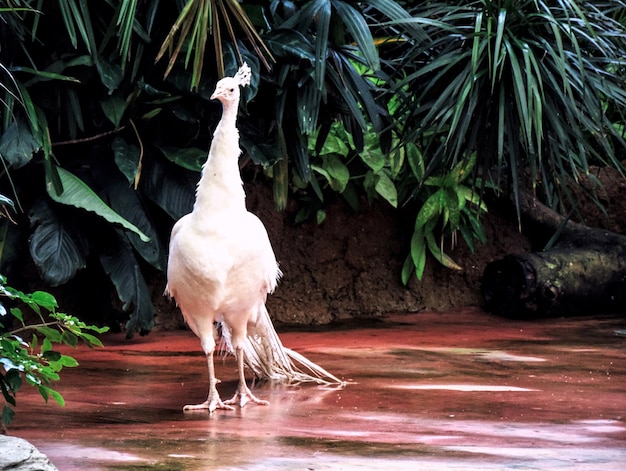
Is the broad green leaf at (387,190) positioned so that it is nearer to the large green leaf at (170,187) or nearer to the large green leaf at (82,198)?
the large green leaf at (170,187)

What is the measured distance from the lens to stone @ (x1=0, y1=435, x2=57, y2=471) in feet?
10.5

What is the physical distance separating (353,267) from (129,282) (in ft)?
8.36

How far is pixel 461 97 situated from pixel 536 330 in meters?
2.03

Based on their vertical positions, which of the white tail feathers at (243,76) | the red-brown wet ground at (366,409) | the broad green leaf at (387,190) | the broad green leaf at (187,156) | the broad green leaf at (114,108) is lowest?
the red-brown wet ground at (366,409)

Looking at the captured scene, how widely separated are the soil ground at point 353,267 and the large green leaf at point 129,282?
1.71 m

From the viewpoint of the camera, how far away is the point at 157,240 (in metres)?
6.99

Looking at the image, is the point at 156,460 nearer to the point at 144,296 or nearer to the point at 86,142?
the point at 144,296

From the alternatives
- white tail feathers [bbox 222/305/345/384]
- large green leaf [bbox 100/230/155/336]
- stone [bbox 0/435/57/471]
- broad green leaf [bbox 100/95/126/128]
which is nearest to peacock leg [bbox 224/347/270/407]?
white tail feathers [bbox 222/305/345/384]

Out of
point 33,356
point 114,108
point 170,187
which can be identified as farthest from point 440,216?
point 33,356

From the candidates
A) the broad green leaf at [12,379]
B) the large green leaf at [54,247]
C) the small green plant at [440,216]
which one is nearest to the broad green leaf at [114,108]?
the large green leaf at [54,247]

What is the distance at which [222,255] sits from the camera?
195 inches

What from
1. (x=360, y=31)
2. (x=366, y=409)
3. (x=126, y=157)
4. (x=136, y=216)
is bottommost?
(x=366, y=409)

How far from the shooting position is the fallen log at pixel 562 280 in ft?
27.3

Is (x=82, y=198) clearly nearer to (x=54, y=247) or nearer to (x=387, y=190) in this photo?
(x=54, y=247)
